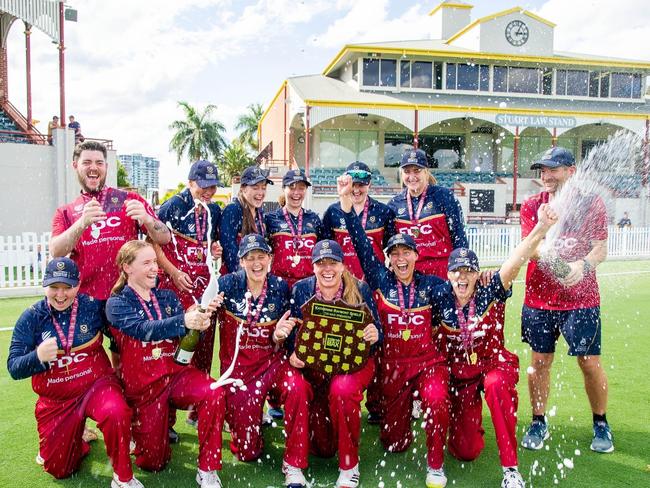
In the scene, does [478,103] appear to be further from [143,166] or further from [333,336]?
[143,166]

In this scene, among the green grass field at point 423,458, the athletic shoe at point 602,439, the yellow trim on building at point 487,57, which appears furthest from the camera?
the yellow trim on building at point 487,57

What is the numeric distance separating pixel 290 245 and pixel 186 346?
4.61ft

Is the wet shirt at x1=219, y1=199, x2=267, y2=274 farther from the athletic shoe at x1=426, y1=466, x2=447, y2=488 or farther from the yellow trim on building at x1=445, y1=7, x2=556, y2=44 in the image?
the yellow trim on building at x1=445, y1=7, x2=556, y2=44

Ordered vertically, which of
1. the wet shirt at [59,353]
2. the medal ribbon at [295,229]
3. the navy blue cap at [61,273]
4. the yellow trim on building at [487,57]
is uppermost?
the yellow trim on building at [487,57]

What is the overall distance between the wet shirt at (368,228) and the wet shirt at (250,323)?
0.99 meters

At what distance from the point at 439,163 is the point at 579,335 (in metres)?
28.4

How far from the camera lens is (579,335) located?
420 centimetres

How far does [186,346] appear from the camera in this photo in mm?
3846

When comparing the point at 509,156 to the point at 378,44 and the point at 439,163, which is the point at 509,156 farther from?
the point at 378,44

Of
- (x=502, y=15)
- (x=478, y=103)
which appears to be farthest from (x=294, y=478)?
(x=502, y=15)

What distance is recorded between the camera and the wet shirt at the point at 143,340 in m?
3.80


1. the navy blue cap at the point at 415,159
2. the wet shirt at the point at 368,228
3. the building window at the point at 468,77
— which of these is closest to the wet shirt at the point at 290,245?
the wet shirt at the point at 368,228

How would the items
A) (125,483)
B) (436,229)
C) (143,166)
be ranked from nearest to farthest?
(125,483)
(436,229)
(143,166)

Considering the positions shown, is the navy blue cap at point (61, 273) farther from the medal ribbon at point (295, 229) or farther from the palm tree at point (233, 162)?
the palm tree at point (233, 162)
